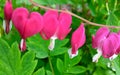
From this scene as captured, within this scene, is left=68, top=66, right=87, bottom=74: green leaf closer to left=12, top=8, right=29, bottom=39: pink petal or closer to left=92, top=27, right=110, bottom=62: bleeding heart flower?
left=92, top=27, right=110, bottom=62: bleeding heart flower

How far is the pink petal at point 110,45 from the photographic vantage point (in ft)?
3.74

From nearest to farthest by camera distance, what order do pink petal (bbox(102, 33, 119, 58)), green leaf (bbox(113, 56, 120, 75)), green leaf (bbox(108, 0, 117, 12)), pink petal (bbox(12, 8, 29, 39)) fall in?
pink petal (bbox(12, 8, 29, 39)) < pink petal (bbox(102, 33, 119, 58)) < green leaf (bbox(113, 56, 120, 75)) < green leaf (bbox(108, 0, 117, 12))

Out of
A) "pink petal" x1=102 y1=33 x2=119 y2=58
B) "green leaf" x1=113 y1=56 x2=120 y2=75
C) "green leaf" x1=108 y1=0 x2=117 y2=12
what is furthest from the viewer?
"green leaf" x1=108 y1=0 x2=117 y2=12

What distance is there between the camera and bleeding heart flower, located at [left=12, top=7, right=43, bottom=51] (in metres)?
1.04

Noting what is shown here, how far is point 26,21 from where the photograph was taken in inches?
41.2

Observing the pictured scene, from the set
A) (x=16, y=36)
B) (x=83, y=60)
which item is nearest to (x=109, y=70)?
(x=83, y=60)

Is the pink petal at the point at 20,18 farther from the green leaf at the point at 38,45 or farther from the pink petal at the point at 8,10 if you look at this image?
the green leaf at the point at 38,45

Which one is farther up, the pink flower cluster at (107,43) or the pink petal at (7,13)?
the pink petal at (7,13)

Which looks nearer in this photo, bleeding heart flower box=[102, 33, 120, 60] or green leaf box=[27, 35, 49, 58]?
bleeding heart flower box=[102, 33, 120, 60]

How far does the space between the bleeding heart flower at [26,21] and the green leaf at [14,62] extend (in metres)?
0.11

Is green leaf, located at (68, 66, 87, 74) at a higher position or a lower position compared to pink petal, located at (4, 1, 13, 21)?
lower

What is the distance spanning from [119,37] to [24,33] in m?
0.30

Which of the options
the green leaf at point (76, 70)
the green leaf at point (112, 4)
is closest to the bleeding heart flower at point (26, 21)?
the green leaf at point (76, 70)

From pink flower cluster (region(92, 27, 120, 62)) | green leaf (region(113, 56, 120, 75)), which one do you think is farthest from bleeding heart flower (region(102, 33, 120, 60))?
green leaf (region(113, 56, 120, 75))
